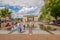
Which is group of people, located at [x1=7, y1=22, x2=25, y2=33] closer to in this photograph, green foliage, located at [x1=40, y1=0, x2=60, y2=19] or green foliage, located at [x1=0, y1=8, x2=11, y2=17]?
green foliage, located at [x1=0, y1=8, x2=11, y2=17]

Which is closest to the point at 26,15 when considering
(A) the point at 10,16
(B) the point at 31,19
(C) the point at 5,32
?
(B) the point at 31,19

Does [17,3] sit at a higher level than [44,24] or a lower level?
higher

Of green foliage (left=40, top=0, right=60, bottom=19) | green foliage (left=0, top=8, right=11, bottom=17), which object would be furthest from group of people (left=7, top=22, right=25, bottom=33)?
green foliage (left=40, top=0, right=60, bottom=19)

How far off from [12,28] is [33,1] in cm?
56

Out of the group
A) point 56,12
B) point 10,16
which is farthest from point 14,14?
point 56,12

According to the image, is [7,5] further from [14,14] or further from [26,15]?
[26,15]

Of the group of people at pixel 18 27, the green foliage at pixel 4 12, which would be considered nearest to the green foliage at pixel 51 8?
the group of people at pixel 18 27

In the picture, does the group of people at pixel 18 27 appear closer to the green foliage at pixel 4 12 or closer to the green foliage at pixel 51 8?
the green foliage at pixel 4 12

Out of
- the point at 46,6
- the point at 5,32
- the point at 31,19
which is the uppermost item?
the point at 46,6

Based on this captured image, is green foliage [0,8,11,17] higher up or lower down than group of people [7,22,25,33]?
higher up

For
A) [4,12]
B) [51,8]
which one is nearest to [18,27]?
[4,12]

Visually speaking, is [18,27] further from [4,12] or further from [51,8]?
[51,8]

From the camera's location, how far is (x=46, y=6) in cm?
268

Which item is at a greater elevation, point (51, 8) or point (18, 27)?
point (51, 8)
